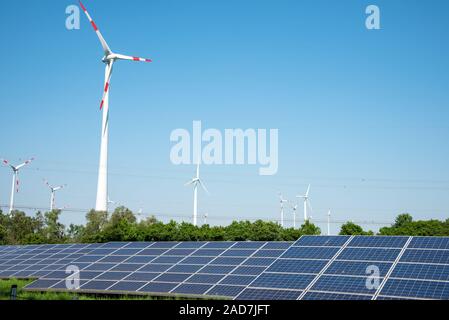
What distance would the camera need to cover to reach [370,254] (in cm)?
2602

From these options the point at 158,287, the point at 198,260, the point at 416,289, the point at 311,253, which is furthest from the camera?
the point at 198,260

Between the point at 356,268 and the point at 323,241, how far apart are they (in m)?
5.42

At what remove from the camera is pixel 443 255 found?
24516 millimetres

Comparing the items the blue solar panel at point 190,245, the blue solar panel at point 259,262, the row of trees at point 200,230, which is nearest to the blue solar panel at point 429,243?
the blue solar panel at point 259,262

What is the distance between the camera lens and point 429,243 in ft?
86.6

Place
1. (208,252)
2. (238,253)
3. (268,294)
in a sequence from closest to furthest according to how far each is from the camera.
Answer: (268,294) → (238,253) → (208,252)

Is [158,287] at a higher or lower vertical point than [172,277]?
lower

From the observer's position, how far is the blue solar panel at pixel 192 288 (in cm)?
2612

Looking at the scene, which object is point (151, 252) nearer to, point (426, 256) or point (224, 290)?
point (224, 290)

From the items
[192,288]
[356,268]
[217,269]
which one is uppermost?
[356,268]

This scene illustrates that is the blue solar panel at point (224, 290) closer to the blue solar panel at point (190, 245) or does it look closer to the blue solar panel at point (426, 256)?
the blue solar panel at point (426, 256)

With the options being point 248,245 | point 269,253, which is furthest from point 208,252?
point 269,253

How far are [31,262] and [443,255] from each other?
103 ft

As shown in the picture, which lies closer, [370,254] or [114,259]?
[370,254]
